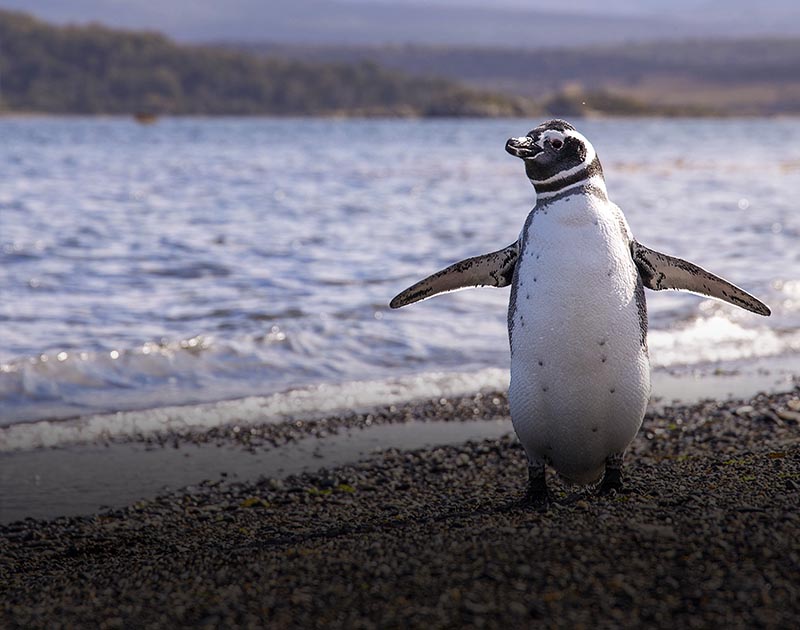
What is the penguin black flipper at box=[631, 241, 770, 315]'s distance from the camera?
4.57 m

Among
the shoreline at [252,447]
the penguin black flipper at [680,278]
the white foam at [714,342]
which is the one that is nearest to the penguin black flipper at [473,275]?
the penguin black flipper at [680,278]

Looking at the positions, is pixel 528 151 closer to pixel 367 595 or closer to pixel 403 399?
pixel 367 595

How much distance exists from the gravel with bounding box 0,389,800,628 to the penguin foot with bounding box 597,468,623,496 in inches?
2.8

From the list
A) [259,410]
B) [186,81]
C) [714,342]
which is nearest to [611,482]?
[259,410]

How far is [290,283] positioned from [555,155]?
6822 mm

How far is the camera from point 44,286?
415 inches

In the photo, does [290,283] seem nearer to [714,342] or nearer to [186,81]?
[714,342]

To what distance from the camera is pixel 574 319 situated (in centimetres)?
430

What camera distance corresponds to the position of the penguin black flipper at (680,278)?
4.57 metres

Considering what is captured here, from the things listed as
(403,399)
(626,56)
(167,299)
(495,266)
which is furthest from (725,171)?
(626,56)

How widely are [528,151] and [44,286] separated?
23.8ft

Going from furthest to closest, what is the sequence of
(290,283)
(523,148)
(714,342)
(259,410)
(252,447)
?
1. (290,283)
2. (714,342)
3. (259,410)
4. (252,447)
5. (523,148)

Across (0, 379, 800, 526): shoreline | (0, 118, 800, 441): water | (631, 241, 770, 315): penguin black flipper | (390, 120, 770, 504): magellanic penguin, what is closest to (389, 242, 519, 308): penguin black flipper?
(390, 120, 770, 504): magellanic penguin

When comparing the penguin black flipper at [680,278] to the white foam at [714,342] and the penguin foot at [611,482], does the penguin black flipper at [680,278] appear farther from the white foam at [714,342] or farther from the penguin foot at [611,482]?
the white foam at [714,342]
